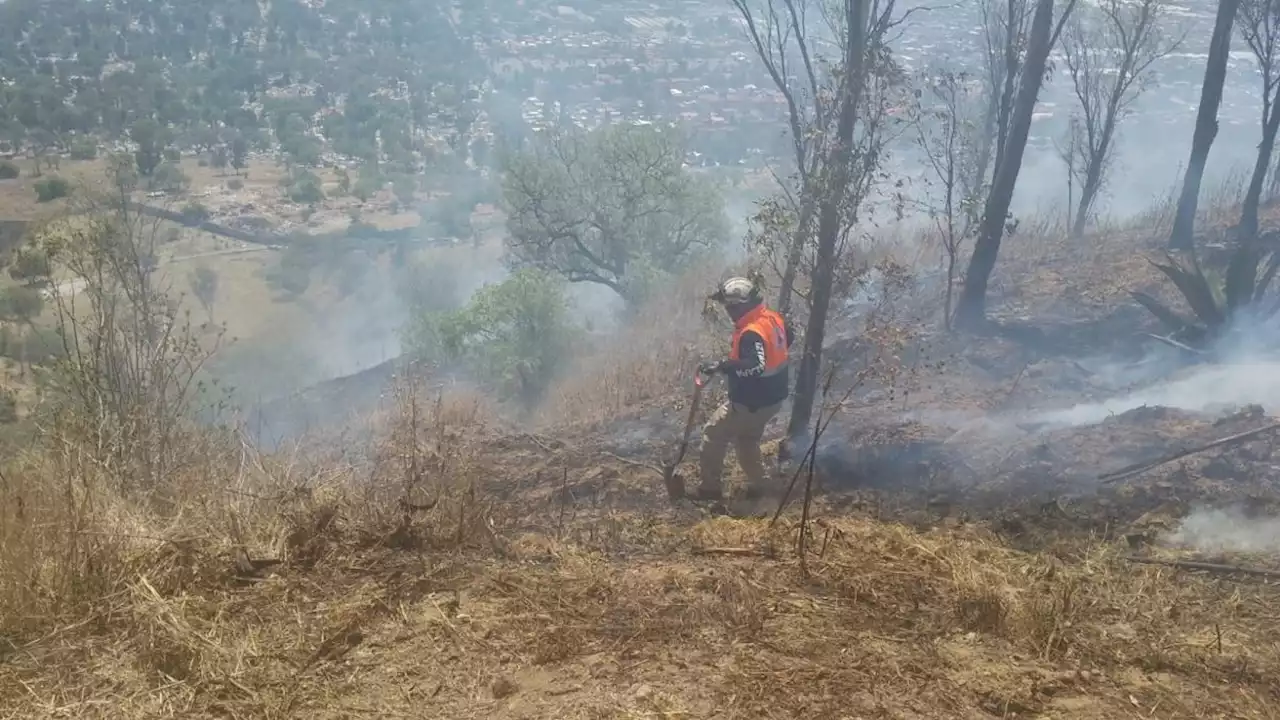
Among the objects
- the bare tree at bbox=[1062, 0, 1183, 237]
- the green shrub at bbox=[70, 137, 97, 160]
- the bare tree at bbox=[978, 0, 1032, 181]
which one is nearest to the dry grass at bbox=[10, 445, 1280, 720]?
the bare tree at bbox=[978, 0, 1032, 181]

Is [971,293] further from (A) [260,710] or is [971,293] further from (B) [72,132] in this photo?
(B) [72,132]

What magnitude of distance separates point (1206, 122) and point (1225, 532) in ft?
30.9

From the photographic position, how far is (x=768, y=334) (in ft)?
19.6

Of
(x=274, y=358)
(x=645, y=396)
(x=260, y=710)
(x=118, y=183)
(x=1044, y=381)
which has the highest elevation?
(x=118, y=183)

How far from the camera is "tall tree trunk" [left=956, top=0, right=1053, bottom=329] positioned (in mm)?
9531

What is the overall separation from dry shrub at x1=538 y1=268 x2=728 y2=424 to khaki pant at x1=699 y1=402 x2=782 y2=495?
1.56 meters

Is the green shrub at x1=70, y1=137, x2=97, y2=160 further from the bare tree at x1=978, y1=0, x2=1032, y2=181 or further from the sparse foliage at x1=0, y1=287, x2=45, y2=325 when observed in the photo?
the bare tree at x1=978, y1=0, x2=1032, y2=181

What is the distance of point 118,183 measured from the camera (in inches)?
278

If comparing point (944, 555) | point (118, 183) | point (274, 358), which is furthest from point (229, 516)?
point (274, 358)

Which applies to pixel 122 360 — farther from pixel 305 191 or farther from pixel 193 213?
pixel 305 191

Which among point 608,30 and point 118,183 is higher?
point 608,30

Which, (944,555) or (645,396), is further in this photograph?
(645,396)

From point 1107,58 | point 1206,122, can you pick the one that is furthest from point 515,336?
point 1107,58

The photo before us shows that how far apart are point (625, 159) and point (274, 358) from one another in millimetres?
15155
